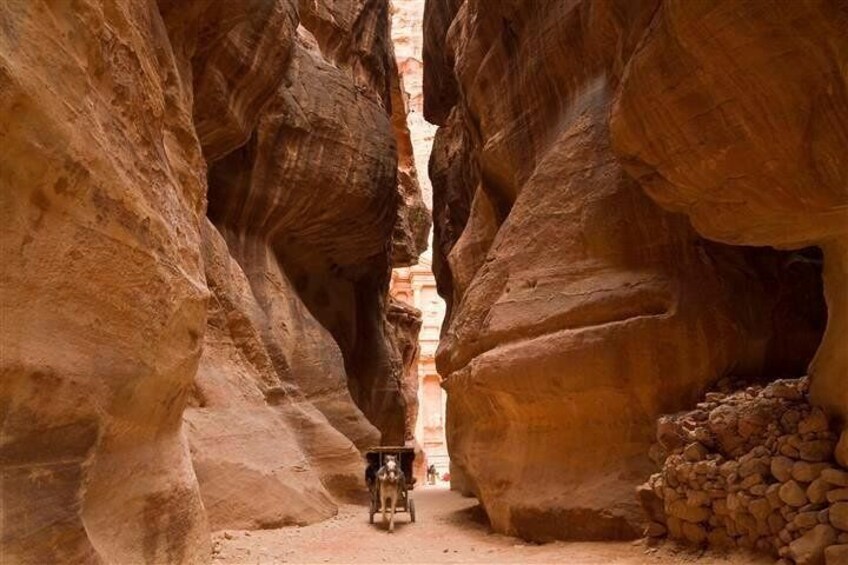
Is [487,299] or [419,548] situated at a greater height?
[487,299]

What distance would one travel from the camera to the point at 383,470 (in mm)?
10180

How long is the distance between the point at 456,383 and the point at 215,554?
15.6 ft

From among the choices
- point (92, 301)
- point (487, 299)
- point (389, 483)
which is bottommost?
point (389, 483)

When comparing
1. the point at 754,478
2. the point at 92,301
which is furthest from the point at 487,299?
the point at 92,301

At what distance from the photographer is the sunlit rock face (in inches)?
294

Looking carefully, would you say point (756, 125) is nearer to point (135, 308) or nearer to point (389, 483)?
point (135, 308)

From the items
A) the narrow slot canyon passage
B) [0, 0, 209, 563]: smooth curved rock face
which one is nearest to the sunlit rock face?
the narrow slot canyon passage

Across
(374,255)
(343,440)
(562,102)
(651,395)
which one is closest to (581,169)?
(562,102)

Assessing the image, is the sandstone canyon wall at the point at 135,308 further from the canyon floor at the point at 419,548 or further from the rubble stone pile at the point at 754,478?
the rubble stone pile at the point at 754,478

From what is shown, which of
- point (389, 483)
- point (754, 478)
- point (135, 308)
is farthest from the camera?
point (389, 483)

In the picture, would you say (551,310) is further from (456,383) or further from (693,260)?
(456,383)

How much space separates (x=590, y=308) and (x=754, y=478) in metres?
2.89

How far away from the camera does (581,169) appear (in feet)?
29.0

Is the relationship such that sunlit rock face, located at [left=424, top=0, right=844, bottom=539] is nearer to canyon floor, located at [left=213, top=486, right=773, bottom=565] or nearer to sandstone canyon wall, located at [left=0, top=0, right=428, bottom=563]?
canyon floor, located at [left=213, top=486, right=773, bottom=565]
